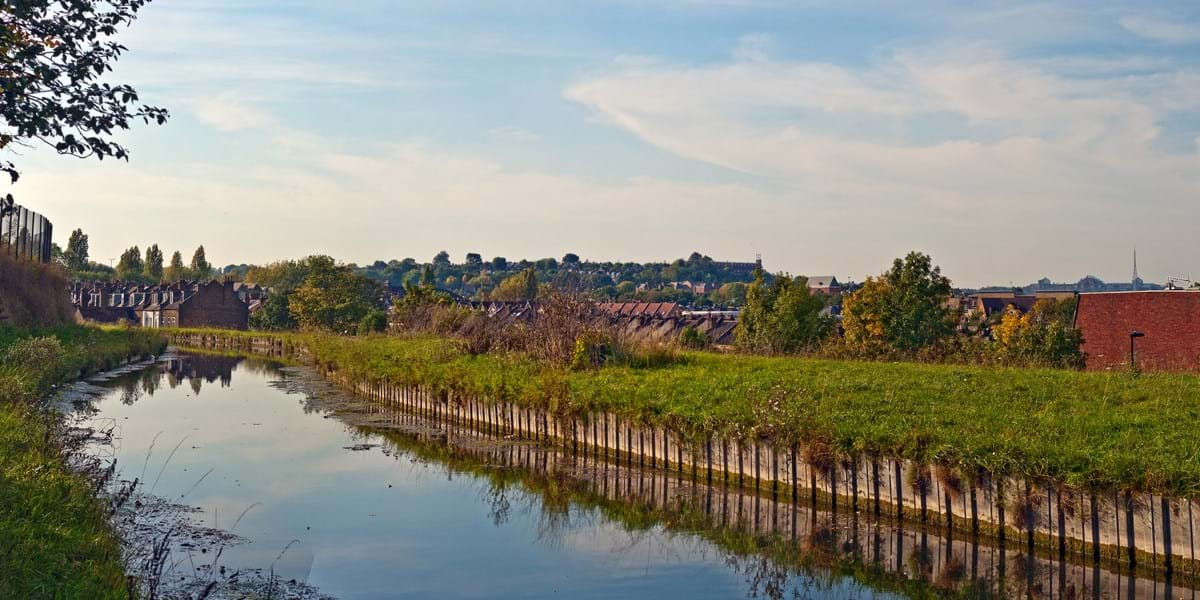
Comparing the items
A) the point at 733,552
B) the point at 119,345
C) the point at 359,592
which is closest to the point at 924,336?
the point at 119,345

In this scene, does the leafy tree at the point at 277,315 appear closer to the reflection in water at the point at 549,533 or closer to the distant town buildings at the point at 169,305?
the distant town buildings at the point at 169,305

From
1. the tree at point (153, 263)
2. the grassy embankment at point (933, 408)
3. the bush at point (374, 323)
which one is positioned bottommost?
the grassy embankment at point (933, 408)

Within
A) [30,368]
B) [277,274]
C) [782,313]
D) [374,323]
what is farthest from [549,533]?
[277,274]

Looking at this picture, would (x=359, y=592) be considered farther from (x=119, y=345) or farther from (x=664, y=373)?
(x=119, y=345)

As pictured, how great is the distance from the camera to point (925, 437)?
14812 mm

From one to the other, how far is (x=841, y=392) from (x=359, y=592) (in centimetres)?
954

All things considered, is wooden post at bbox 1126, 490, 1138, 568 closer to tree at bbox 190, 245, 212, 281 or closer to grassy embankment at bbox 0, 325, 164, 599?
grassy embankment at bbox 0, 325, 164, 599

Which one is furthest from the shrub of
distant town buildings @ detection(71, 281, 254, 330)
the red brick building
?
distant town buildings @ detection(71, 281, 254, 330)

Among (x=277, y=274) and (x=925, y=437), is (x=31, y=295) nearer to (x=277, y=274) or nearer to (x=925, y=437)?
(x=925, y=437)

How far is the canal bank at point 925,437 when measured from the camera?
12.5 metres

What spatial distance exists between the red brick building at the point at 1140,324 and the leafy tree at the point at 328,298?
4931 cm

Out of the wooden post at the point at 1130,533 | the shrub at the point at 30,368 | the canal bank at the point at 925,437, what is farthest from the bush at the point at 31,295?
the wooden post at the point at 1130,533

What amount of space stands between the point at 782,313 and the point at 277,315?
53.6 m

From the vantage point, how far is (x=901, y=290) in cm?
6294
